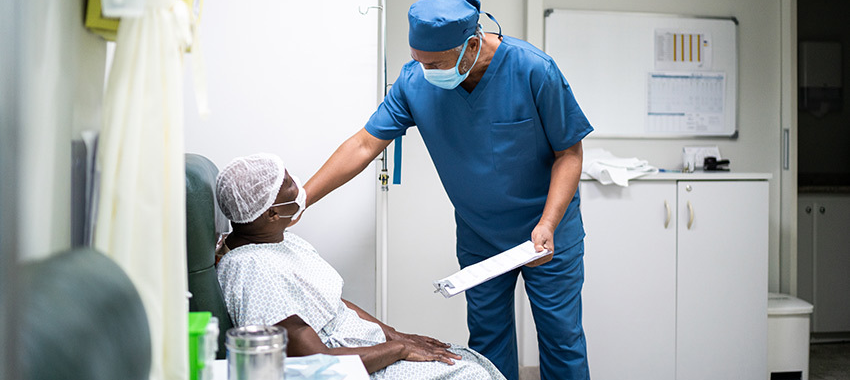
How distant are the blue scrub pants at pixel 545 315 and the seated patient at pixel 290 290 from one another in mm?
295

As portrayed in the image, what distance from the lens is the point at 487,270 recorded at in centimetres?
158

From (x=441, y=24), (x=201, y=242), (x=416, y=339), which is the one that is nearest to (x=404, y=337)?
(x=416, y=339)

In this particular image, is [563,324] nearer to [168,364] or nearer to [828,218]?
[168,364]

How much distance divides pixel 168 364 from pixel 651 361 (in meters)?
2.44

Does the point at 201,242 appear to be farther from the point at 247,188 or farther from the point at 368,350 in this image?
the point at 368,350

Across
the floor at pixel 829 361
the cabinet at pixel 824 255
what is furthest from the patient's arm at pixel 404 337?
the cabinet at pixel 824 255

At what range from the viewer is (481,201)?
73.4 inches

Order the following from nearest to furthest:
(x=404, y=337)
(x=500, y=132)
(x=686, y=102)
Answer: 1. (x=404, y=337)
2. (x=500, y=132)
3. (x=686, y=102)

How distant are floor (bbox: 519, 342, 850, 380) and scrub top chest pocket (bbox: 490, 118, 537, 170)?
135 cm

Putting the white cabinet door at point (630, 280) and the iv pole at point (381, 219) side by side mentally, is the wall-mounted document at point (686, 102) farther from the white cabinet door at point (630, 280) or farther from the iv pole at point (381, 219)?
the iv pole at point (381, 219)

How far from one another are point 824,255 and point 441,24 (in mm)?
2932

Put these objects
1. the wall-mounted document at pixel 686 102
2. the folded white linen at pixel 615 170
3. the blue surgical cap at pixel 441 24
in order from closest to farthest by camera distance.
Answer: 1. the blue surgical cap at pixel 441 24
2. the folded white linen at pixel 615 170
3. the wall-mounted document at pixel 686 102

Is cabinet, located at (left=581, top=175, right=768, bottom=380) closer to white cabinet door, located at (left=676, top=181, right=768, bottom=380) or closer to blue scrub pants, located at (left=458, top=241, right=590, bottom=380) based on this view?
white cabinet door, located at (left=676, top=181, right=768, bottom=380)

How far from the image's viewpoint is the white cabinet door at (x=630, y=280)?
2.70 meters
